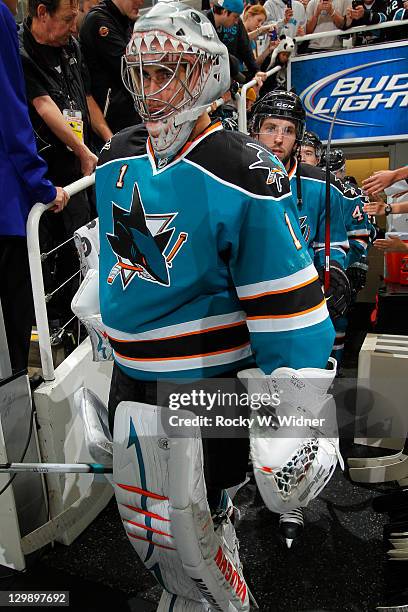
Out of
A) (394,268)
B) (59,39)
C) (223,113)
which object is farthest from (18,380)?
(394,268)

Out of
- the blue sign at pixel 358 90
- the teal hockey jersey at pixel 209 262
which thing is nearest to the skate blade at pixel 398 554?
the teal hockey jersey at pixel 209 262

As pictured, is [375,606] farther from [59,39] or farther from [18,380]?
[59,39]

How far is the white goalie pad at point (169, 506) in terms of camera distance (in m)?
1.07

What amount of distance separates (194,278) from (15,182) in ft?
3.10

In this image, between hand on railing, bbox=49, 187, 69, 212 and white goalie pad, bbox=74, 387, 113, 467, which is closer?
white goalie pad, bbox=74, 387, 113, 467

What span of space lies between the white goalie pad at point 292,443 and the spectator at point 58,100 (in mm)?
1499

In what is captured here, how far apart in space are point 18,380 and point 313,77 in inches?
168

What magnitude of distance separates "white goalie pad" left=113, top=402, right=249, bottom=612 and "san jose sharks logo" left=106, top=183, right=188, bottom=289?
287mm

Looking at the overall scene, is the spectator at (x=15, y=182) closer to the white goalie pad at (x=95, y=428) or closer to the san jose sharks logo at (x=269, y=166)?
the white goalie pad at (x=95, y=428)

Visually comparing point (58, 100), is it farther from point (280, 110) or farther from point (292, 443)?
point (292, 443)

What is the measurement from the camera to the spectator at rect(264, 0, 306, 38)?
16.1 ft

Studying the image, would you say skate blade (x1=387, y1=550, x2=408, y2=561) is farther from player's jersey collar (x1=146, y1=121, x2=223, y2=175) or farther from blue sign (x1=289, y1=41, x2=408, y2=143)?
blue sign (x1=289, y1=41, x2=408, y2=143)

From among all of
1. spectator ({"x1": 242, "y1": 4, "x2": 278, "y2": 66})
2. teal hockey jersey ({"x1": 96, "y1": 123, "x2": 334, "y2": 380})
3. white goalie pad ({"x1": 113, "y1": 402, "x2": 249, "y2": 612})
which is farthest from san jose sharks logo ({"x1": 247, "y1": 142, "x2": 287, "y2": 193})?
spectator ({"x1": 242, "y1": 4, "x2": 278, "y2": 66})

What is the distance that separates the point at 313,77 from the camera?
192 inches
